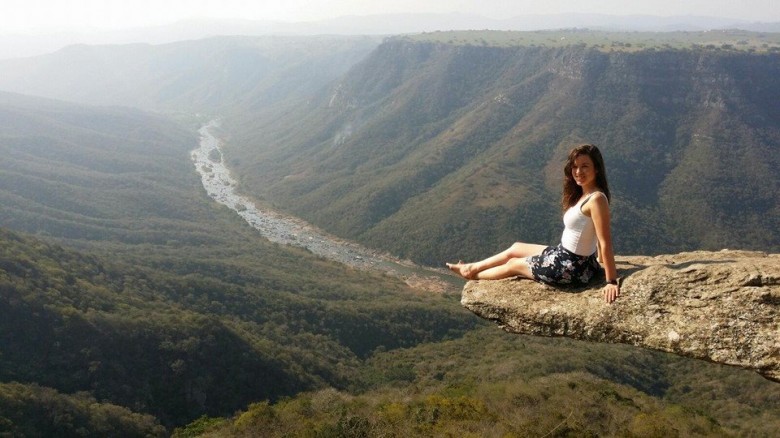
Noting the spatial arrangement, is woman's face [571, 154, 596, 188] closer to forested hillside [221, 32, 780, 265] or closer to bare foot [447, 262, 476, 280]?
bare foot [447, 262, 476, 280]

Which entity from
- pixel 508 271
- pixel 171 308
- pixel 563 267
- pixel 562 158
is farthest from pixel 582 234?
pixel 562 158

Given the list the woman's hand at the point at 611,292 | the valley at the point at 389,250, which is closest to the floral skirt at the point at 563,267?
the woman's hand at the point at 611,292

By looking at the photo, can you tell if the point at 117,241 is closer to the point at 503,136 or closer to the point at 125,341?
the point at 125,341

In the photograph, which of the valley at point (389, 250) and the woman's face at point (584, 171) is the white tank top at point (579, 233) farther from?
the valley at point (389, 250)

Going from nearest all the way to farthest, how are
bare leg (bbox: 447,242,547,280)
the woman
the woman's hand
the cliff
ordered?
the cliff → the woman → the woman's hand → bare leg (bbox: 447,242,547,280)

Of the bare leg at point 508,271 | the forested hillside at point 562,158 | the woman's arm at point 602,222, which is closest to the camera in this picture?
the woman's arm at point 602,222

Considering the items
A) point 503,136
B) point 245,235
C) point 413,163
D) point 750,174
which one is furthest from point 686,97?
point 245,235

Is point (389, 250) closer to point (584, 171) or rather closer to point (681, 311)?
point (584, 171)

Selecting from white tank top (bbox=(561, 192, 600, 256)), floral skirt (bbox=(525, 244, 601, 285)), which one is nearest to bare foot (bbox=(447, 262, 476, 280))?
floral skirt (bbox=(525, 244, 601, 285))
